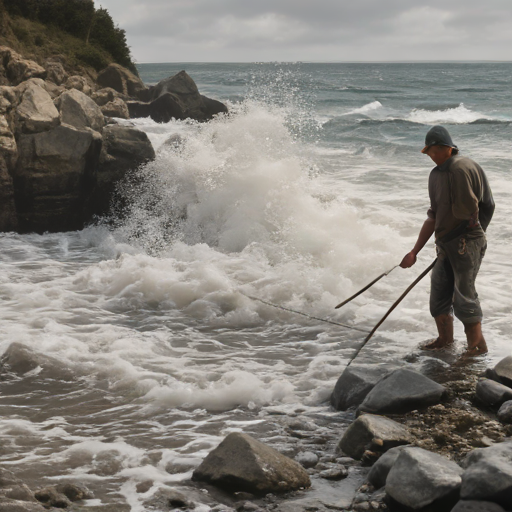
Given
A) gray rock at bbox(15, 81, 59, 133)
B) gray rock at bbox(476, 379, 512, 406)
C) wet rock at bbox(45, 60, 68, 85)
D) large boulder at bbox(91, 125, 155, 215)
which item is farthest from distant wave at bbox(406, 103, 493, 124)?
gray rock at bbox(476, 379, 512, 406)

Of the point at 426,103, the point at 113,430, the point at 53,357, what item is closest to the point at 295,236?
the point at 53,357

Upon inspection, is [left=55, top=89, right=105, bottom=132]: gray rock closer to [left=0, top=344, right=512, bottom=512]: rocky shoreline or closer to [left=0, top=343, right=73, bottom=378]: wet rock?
[left=0, top=343, right=73, bottom=378]: wet rock

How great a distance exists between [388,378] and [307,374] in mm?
978

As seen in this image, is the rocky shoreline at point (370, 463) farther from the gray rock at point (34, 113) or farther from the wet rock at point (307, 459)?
the gray rock at point (34, 113)

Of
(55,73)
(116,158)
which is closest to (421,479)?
(116,158)

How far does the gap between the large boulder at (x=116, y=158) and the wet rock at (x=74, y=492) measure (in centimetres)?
820

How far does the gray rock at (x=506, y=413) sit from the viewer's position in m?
4.21

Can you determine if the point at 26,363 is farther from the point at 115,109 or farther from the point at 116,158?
the point at 115,109

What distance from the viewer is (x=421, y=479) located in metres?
3.21

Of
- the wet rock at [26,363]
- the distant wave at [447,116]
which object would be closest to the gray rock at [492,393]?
the wet rock at [26,363]

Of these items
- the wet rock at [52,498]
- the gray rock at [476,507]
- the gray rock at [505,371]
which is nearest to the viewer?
the gray rock at [476,507]

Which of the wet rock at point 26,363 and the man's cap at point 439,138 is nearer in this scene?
the man's cap at point 439,138

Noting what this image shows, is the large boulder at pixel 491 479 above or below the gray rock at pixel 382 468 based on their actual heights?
above

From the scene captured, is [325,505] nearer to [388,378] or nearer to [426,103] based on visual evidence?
[388,378]
